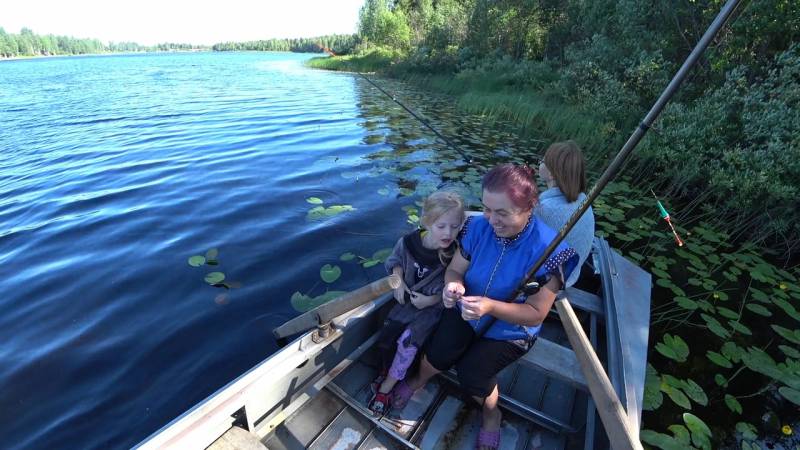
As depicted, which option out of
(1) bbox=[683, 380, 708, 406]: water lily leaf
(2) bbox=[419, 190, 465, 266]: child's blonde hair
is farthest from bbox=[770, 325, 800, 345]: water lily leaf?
(2) bbox=[419, 190, 465, 266]: child's blonde hair

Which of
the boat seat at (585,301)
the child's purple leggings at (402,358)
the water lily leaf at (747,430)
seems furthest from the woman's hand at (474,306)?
the water lily leaf at (747,430)

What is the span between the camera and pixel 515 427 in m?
2.77

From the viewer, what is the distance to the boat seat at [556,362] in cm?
260

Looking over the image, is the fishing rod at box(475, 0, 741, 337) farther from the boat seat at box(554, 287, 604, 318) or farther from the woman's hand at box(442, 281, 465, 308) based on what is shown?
the boat seat at box(554, 287, 604, 318)

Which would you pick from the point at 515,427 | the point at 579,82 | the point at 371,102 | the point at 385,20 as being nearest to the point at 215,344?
the point at 515,427

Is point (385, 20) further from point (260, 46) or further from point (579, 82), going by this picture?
point (260, 46)

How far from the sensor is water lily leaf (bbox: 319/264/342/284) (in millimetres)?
4895

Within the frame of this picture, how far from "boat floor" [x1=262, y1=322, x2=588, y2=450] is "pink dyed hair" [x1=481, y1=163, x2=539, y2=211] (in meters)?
1.68

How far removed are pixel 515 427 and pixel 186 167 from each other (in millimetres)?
9042

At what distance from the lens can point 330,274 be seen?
495 cm

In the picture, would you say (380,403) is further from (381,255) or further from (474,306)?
(381,255)

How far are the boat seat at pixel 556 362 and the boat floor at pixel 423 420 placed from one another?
0.41 metres

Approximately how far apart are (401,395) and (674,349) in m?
2.80

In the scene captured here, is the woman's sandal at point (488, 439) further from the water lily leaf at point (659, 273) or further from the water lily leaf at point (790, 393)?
the water lily leaf at point (659, 273)
